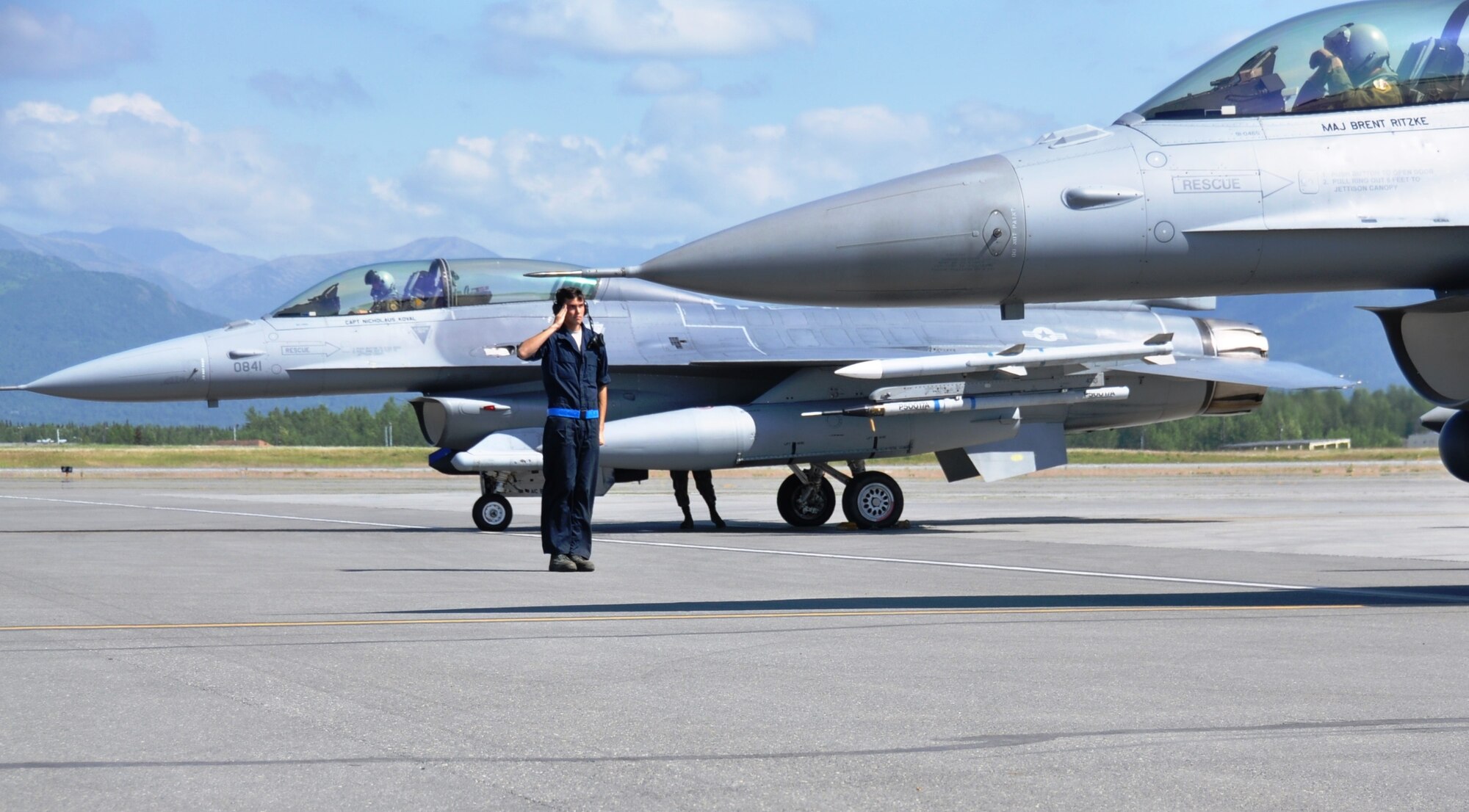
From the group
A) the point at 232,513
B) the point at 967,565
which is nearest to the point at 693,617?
the point at 967,565

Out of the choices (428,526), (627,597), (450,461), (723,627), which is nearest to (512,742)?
(723,627)

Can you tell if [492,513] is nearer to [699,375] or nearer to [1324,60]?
[699,375]

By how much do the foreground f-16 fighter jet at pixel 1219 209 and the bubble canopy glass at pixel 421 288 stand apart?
33.5 feet

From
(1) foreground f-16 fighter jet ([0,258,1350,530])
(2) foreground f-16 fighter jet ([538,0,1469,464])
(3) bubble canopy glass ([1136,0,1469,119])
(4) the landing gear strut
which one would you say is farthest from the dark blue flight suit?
(4) the landing gear strut

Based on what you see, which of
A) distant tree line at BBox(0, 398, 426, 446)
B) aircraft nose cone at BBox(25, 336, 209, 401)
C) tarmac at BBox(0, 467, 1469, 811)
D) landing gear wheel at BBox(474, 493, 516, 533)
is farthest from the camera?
distant tree line at BBox(0, 398, 426, 446)

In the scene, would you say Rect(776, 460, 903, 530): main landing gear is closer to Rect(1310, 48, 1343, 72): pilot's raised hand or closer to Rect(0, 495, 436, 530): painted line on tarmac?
Rect(0, 495, 436, 530): painted line on tarmac

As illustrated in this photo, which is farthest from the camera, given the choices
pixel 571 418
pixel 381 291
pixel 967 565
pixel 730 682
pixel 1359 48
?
pixel 381 291

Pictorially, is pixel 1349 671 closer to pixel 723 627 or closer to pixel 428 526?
pixel 723 627

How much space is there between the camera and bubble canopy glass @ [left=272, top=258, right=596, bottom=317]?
16906 mm

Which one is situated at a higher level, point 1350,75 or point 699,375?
point 1350,75

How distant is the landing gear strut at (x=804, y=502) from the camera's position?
18.1m

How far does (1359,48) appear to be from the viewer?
730 cm

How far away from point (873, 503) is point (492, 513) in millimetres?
4408

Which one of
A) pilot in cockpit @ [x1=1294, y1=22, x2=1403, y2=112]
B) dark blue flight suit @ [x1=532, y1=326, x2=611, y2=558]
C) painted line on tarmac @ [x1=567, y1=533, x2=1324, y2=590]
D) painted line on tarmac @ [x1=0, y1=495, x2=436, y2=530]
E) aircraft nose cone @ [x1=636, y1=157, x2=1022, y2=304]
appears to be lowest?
painted line on tarmac @ [x1=567, y1=533, x2=1324, y2=590]
